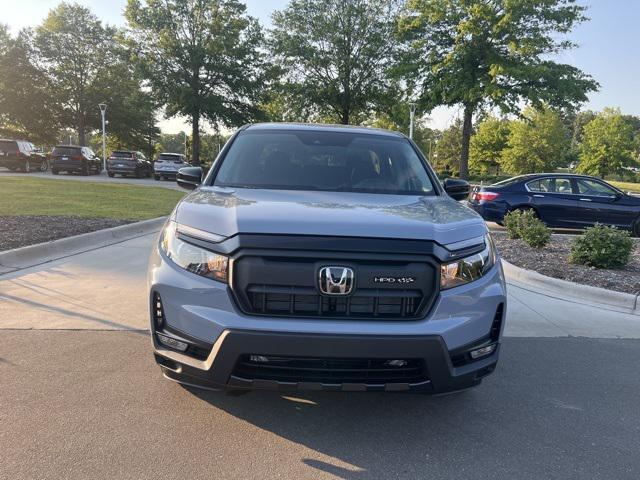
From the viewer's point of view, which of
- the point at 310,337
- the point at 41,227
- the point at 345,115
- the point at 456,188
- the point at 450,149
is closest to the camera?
the point at 310,337

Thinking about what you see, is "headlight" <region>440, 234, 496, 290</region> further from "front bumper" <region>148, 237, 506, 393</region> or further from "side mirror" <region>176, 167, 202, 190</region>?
"side mirror" <region>176, 167, 202, 190</region>

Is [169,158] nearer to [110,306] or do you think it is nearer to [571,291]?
[110,306]

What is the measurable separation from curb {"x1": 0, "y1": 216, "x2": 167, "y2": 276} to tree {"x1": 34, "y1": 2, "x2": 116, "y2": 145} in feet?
140

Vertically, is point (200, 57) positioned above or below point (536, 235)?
above

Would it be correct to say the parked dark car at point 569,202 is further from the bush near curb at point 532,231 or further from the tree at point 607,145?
the tree at point 607,145

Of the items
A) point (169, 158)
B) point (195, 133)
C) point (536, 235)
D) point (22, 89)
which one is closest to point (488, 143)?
point (195, 133)

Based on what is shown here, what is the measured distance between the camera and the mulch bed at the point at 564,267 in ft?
20.9

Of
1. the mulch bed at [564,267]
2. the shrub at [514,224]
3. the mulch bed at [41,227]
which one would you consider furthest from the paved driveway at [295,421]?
the shrub at [514,224]

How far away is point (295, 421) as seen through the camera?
294cm

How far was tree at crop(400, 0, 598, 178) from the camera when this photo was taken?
82.7 ft

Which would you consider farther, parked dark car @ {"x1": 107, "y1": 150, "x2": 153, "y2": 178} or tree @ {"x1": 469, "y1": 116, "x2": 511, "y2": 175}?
tree @ {"x1": 469, "y1": 116, "x2": 511, "y2": 175}

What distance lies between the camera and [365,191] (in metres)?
3.67

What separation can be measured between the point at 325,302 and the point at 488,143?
62.4 meters

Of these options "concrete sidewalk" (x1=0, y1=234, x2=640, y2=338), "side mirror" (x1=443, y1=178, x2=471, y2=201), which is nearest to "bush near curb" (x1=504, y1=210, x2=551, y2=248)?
"concrete sidewalk" (x1=0, y1=234, x2=640, y2=338)
